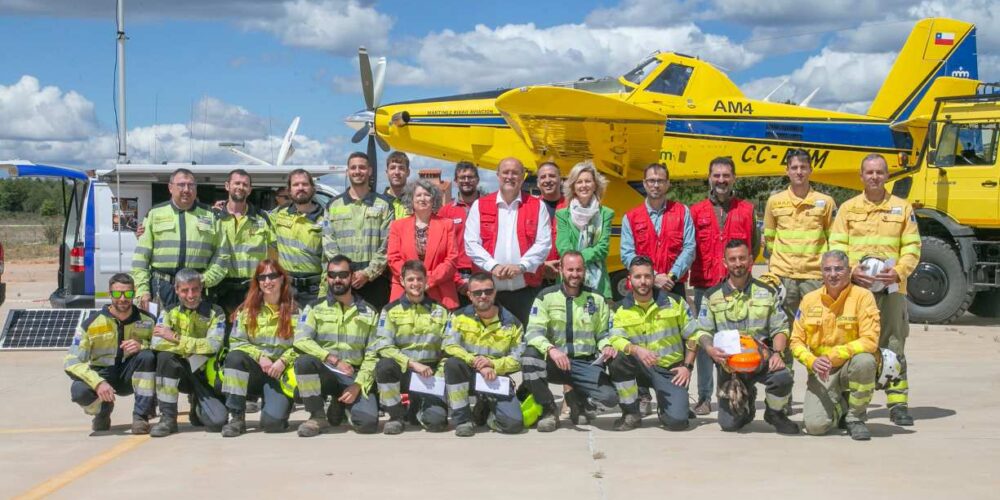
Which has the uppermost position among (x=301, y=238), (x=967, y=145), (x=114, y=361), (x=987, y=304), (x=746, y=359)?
(x=967, y=145)

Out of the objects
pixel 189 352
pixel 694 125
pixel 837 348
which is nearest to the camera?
pixel 837 348

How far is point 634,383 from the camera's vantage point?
610cm

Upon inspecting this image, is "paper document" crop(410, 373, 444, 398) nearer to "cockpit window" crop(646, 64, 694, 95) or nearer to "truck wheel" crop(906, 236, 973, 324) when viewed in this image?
"truck wheel" crop(906, 236, 973, 324)

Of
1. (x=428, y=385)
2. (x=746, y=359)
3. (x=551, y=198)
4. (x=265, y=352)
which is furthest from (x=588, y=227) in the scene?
(x=265, y=352)

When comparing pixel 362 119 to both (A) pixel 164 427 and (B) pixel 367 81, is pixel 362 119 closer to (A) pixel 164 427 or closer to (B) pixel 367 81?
(B) pixel 367 81

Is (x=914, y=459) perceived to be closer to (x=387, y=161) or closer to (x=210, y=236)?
(x=387, y=161)

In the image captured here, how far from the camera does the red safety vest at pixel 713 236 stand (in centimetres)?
665

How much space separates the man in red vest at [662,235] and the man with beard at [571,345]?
0.52m

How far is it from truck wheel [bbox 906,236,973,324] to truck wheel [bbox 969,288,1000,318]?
899 mm

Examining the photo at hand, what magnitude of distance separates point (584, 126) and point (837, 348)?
6.18 meters

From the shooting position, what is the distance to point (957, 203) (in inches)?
461

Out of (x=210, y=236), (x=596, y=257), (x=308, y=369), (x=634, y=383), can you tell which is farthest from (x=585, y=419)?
(x=210, y=236)

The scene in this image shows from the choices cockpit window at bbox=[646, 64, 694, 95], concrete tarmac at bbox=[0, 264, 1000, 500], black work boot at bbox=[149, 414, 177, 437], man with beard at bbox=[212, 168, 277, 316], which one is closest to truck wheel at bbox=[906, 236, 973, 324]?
cockpit window at bbox=[646, 64, 694, 95]

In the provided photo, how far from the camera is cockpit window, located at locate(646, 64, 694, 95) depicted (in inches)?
516
